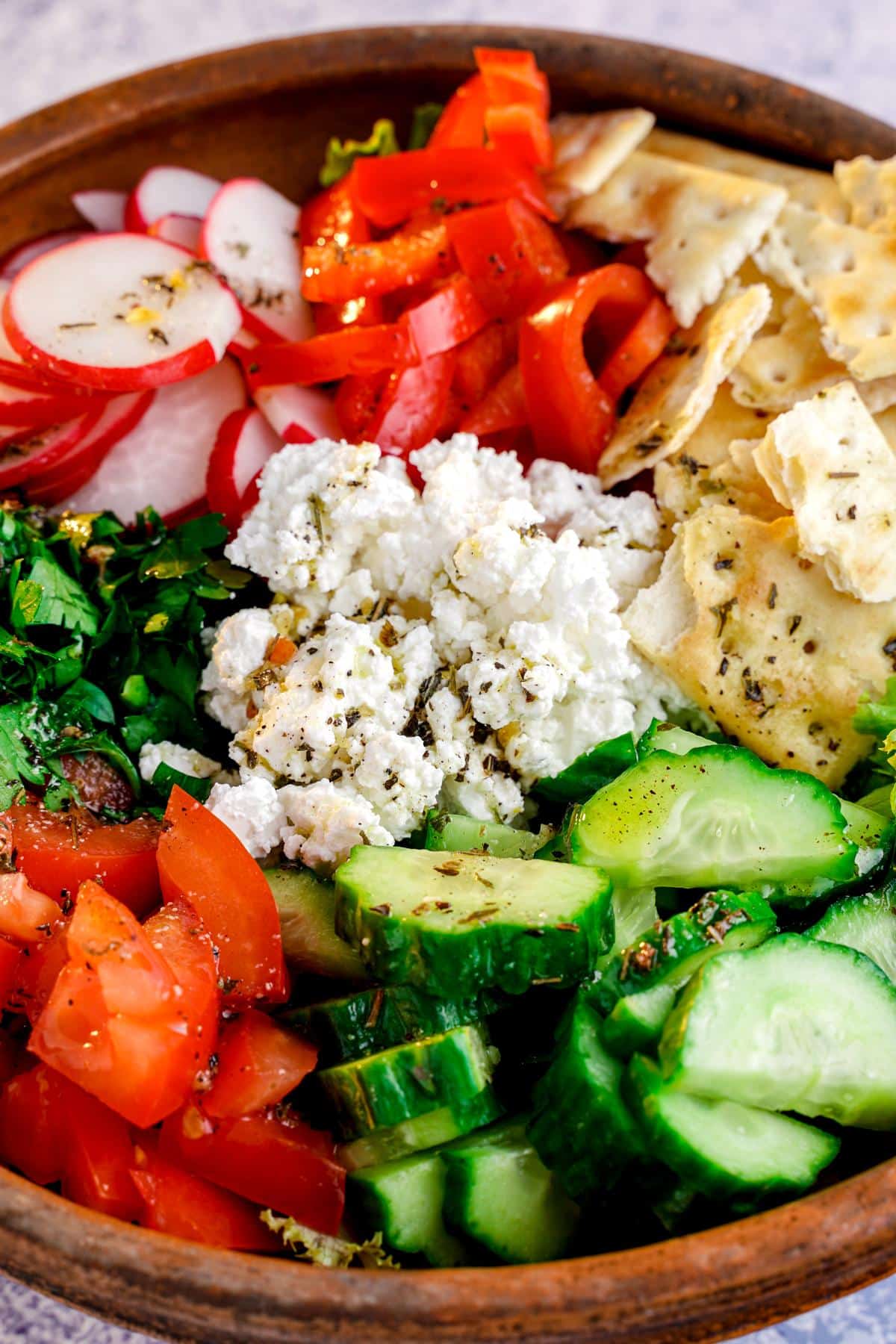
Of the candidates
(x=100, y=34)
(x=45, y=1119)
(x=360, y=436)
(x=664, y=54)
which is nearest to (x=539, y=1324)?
(x=45, y=1119)

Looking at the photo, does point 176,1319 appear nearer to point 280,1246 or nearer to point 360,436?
point 280,1246

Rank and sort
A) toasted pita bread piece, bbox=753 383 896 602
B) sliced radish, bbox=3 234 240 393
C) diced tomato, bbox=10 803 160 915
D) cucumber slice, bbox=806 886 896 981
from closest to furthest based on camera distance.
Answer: cucumber slice, bbox=806 886 896 981 < diced tomato, bbox=10 803 160 915 < toasted pita bread piece, bbox=753 383 896 602 < sliced radish, bbox=3 234 240 393

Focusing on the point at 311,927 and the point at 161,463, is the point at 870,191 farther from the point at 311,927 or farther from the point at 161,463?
the point at 311,927

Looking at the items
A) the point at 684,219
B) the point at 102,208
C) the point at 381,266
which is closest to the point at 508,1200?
the point at 381,266

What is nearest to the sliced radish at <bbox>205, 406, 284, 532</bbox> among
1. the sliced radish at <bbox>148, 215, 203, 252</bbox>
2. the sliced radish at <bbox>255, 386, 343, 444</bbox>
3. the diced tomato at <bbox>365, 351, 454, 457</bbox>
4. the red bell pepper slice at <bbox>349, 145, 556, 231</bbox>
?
the sliced radish at <bbox>255, 386, 343, 444</bbox>

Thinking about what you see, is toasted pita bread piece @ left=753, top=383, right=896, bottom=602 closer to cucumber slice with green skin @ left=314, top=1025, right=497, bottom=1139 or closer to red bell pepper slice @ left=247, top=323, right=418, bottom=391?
red bell pepper slice @ left=247, top=323, right=418, bottom=391

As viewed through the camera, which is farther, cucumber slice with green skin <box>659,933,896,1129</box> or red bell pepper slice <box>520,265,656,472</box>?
red bell pepper slice <box>520,265,656,472</box>

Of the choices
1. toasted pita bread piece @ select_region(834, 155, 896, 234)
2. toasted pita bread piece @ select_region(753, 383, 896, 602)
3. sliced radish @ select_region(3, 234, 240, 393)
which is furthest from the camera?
toasted pita bread piece @ select_region(834, 155, 896, 234)
